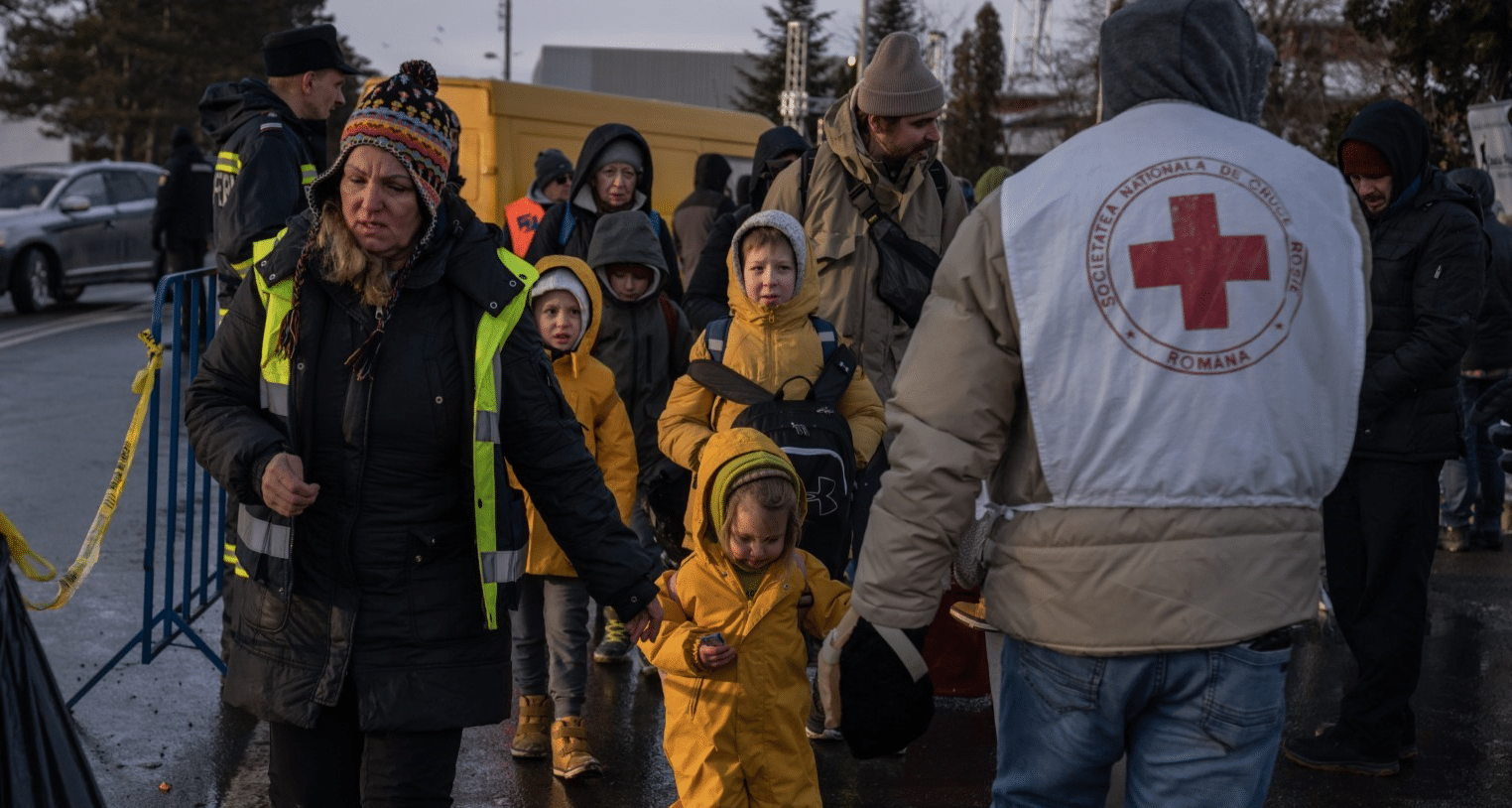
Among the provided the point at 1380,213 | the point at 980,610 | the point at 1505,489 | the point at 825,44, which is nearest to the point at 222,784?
the point at 980,610

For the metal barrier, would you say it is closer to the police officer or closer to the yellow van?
the police officer

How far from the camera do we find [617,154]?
288 inches

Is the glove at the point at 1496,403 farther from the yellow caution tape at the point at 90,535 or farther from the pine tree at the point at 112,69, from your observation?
the pine tree at the point at 112,69

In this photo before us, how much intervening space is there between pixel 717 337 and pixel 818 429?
561mm

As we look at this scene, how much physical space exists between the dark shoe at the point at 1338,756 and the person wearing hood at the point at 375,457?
3.25 m

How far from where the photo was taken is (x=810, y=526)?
5125 millimetres

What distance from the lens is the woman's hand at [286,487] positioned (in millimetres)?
3131

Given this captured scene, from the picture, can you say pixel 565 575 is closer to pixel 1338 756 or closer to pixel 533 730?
pixel 533 730

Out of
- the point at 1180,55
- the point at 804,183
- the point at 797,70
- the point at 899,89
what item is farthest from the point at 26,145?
the point at 1180,55

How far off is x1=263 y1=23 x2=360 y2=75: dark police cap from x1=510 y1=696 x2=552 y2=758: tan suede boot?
248cm

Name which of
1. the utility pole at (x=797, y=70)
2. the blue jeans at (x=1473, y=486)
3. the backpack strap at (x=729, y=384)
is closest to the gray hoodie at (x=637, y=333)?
the backpack strap at (x=729, y=384)

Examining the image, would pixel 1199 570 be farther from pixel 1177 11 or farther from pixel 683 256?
pixel 683 256

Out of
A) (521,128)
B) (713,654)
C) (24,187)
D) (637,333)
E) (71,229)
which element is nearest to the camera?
(713,654)

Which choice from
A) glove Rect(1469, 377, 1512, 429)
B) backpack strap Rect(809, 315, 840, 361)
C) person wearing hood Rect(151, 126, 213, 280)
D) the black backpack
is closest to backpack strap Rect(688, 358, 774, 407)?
the black backpack
